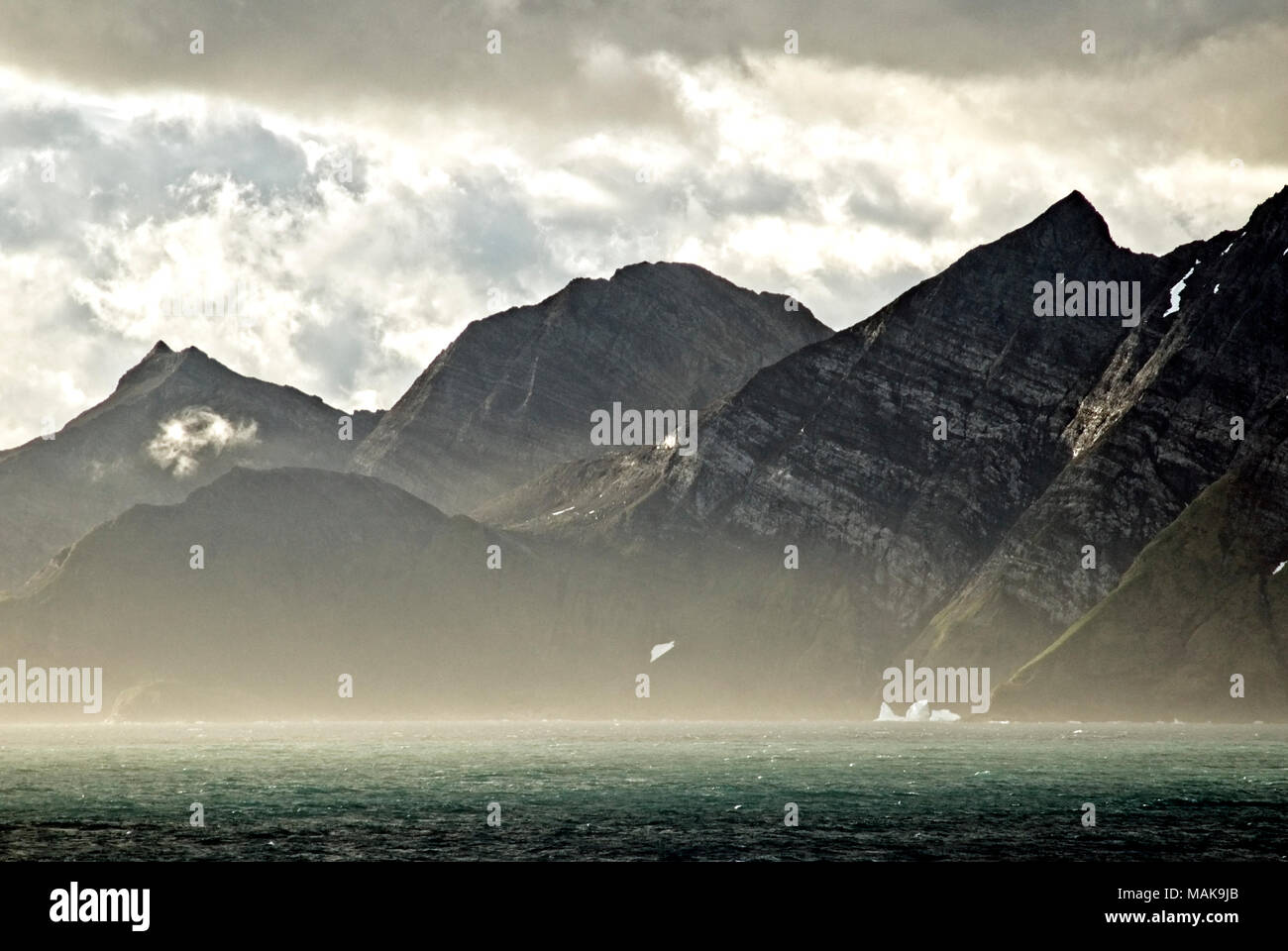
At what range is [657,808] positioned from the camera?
102000mm

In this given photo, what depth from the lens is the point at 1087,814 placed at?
9531cm

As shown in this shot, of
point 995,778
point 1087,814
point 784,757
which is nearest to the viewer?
point 1087,814

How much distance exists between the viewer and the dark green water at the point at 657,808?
80062mm

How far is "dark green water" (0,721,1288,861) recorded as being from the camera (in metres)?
80.1
